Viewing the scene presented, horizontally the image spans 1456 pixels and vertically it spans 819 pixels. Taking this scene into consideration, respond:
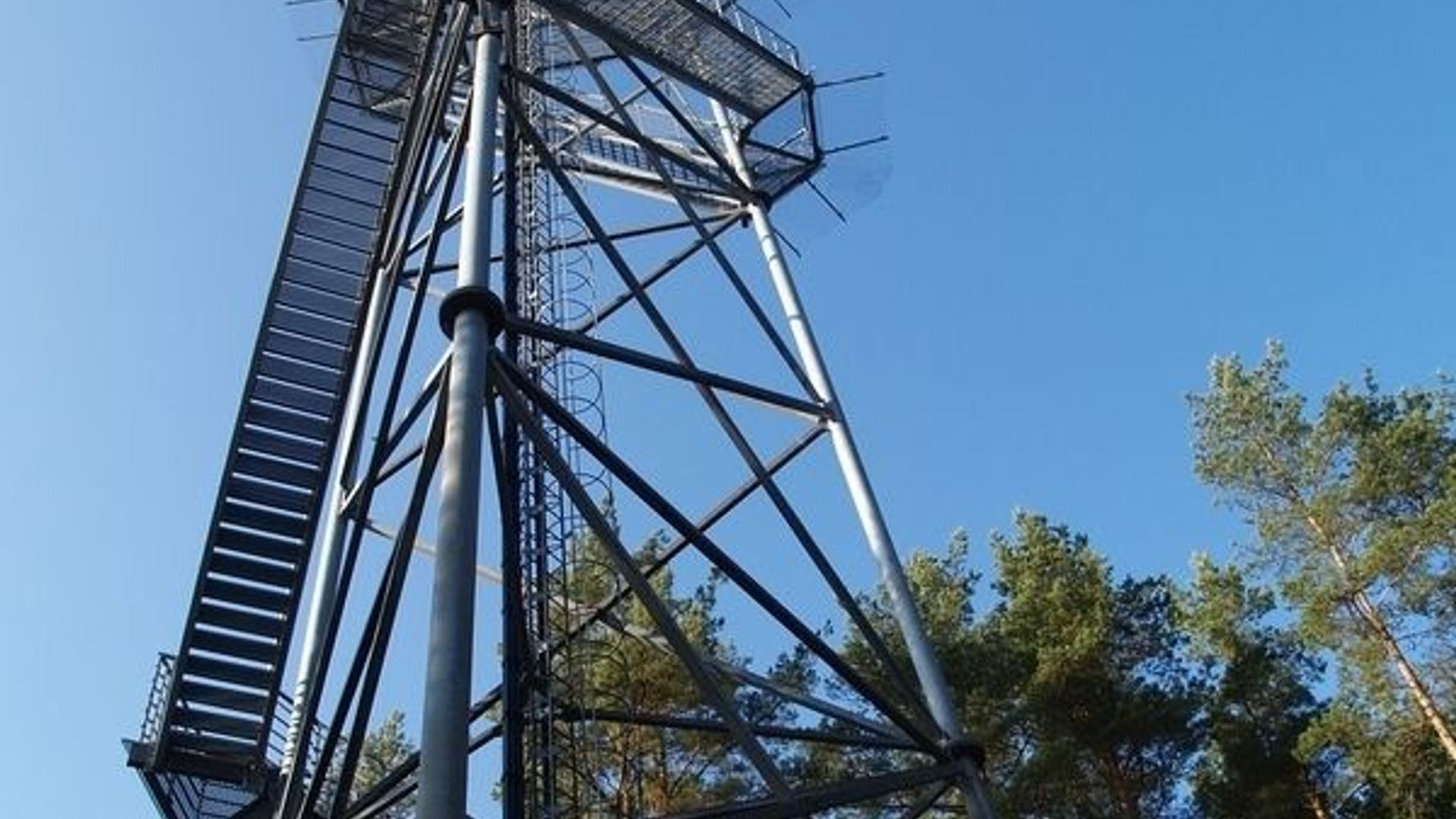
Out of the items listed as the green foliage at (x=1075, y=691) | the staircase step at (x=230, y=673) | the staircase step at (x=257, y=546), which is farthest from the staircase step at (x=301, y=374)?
the green foliage at (x=1075, y=691)

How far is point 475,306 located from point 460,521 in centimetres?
149

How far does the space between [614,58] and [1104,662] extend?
11192 millimetres

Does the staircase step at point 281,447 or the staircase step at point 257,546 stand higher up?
the staircase step at point 281,447

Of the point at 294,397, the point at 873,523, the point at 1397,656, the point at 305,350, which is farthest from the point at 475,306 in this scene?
the point at 1397,656

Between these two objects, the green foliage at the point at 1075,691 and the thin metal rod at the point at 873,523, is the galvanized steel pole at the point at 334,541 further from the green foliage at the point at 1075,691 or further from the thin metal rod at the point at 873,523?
the green foliage at the point at 1075,691

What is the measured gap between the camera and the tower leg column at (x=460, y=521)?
5.72 meters

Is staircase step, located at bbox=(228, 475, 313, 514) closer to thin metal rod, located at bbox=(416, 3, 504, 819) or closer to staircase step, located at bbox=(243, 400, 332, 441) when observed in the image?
staircase step, located at bbox=(243, 400, 332, 441)

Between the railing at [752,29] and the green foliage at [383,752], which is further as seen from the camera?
the green foliage at [383,752]

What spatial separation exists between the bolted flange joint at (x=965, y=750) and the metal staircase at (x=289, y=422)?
520cm

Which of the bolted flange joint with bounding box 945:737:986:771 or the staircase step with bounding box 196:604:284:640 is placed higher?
the staircase step with bounding box 196:604:284:640

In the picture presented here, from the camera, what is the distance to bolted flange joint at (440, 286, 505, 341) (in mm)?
7641

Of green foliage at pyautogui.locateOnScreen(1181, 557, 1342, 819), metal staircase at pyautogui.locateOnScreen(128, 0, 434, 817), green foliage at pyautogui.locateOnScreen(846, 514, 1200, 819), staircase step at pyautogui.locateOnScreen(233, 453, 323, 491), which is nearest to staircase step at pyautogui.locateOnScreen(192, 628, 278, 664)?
metal staircase at pyautogui.locateOnScreen(128, 0, 434, 817)

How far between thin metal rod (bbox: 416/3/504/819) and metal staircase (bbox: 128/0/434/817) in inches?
157

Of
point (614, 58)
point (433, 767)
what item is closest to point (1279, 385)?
point (614, 58)
